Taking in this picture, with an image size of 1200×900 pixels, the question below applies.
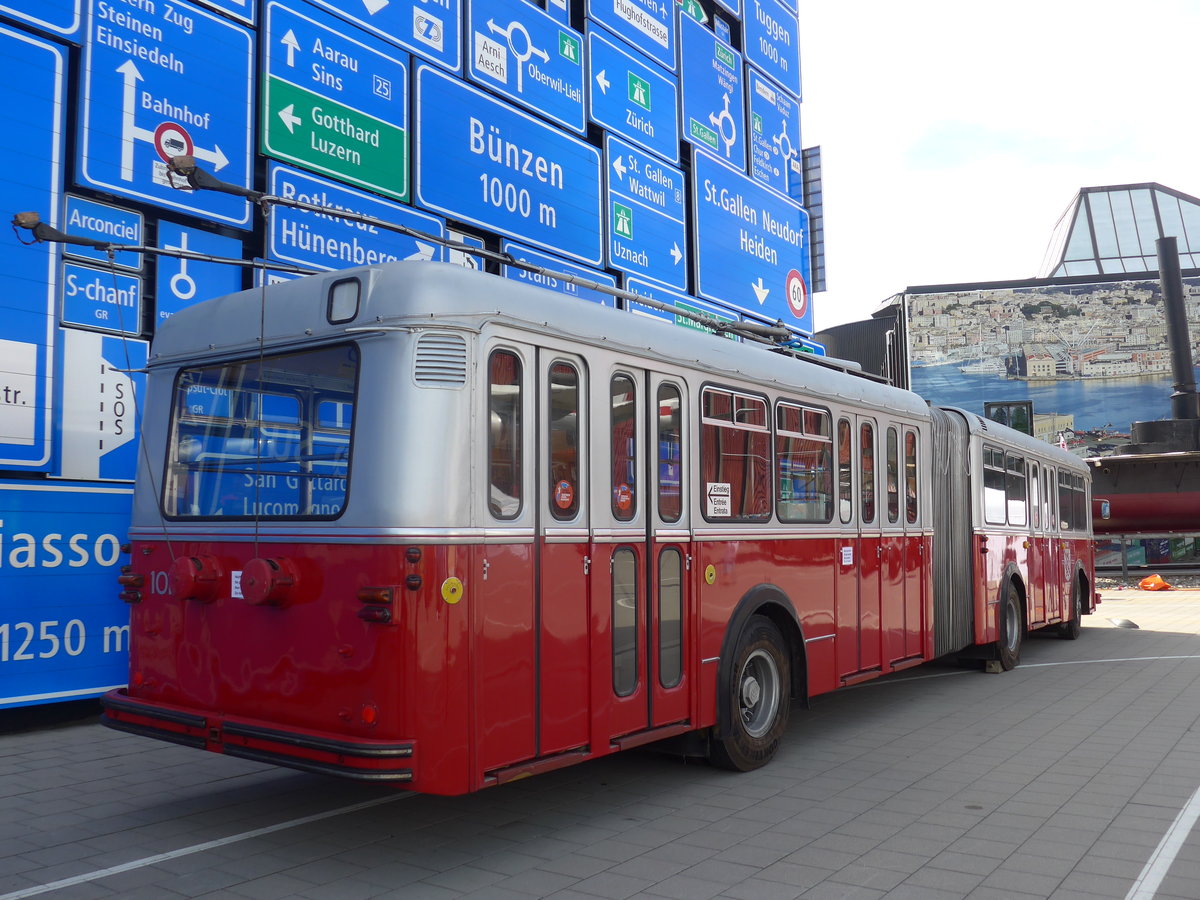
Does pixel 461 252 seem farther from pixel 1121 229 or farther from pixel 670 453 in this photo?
pixel 1121 229

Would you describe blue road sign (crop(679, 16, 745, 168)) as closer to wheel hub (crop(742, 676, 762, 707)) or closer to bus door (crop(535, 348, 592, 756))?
wheel hub (crop(742, 676, 762, 707))

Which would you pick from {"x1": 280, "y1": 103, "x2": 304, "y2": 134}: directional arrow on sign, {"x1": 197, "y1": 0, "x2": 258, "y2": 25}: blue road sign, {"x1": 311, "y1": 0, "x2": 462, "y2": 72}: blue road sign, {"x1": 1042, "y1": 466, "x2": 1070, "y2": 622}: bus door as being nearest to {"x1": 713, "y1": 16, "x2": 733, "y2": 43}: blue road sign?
{"x1": 311, "y1": 0, "x2": 462, "y2": 72}: blue road sign

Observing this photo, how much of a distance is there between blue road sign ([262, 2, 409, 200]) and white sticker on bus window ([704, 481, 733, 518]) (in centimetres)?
562

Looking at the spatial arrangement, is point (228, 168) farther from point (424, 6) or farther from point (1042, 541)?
Answer: point (1042, 541)

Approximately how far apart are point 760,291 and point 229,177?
1018 centimetres

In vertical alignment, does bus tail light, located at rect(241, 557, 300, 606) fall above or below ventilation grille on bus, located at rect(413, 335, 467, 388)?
below

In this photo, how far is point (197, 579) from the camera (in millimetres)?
5504

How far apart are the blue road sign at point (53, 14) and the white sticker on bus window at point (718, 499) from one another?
626 cm

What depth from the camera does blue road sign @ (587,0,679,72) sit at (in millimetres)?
14555

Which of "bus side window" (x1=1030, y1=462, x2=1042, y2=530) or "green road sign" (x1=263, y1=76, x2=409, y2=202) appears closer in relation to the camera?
"green road sign" (x1=263, y1=76, x2=409, y2=202)

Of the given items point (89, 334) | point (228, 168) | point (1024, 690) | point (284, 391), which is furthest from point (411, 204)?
point (1024, 690)

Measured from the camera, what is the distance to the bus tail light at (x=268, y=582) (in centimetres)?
508

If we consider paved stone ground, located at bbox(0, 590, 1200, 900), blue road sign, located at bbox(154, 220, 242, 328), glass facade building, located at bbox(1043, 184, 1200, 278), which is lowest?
paved stone ground, located at bbox(0, 590, 1200, 900)

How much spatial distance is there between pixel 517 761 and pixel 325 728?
92 centimetres
